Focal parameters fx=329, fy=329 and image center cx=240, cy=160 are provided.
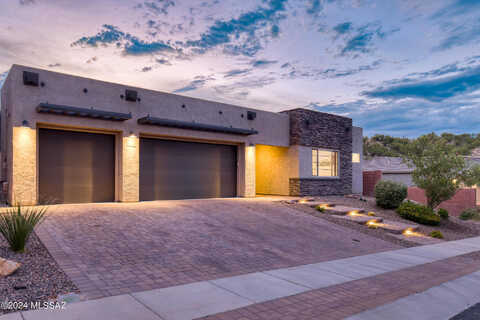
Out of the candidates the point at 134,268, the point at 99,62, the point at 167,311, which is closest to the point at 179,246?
the point at 134,268

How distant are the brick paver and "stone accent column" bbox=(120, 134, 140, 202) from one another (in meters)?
10.2

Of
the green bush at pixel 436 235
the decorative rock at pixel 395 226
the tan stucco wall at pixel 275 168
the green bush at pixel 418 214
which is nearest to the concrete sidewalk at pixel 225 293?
the decorative rock at pixel 395 226

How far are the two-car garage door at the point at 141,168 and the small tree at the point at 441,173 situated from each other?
10.2 metres

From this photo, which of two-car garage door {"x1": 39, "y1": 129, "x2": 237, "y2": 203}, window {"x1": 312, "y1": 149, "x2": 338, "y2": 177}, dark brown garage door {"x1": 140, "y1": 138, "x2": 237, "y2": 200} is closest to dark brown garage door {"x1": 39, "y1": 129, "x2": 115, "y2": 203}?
two-car garage door {"x1": 39, "y1": 129, "x2": 237, "y2": 203}

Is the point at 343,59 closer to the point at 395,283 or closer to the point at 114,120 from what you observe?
the point at 114,120

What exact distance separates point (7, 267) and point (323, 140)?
762 inches

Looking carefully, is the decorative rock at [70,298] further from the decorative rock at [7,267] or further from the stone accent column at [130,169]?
the stone accent column at [130,169]

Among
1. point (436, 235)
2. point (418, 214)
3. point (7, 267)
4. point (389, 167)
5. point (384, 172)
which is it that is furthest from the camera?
point (389, 167)

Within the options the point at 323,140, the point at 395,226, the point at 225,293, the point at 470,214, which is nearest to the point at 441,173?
the point at 395,226

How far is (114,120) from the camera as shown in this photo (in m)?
13.7

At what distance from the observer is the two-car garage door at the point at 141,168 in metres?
12.9

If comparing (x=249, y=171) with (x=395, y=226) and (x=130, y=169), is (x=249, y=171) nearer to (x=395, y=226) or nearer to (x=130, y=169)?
(x=130, y=169)

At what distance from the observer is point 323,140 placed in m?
22.0

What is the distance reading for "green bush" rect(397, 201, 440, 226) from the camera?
15.4 m
